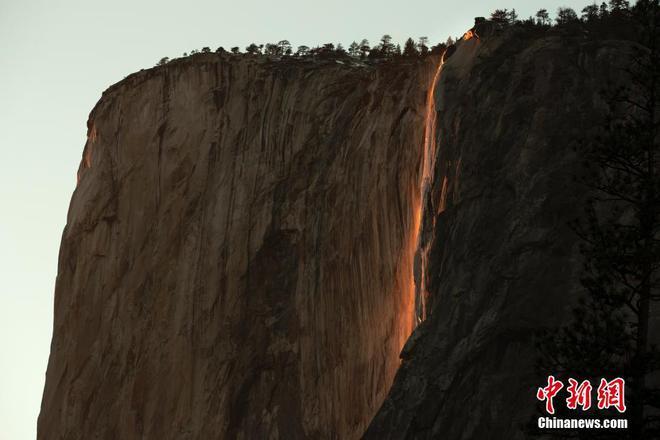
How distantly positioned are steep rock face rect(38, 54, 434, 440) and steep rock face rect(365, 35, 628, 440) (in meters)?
4.81

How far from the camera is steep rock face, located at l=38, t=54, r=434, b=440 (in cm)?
4275

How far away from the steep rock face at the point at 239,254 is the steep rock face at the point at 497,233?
4814mm

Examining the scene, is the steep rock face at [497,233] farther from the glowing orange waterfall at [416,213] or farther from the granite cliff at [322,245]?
the glowing orange waterfall at [416,213]

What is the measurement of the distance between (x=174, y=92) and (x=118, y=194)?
4.63 m

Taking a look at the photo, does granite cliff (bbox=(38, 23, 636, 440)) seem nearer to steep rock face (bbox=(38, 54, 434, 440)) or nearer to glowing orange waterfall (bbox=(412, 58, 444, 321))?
steep rock face (bbox=(38, 54, 434, 440))

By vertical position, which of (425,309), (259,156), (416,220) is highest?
(259,156)

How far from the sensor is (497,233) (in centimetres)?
3488

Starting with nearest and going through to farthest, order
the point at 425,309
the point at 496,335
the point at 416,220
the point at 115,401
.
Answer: the point at 496,335, the point at 425,309, the point at 416,220, the point at 115,401

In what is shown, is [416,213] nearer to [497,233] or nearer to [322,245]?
[322,245]

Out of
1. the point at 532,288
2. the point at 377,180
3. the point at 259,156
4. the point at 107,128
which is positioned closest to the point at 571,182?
the point at 532,288

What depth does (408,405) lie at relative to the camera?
33.1 m

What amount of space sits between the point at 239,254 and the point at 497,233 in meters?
14.4

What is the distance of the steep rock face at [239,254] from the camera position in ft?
140

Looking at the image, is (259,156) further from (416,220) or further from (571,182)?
(571,182)
